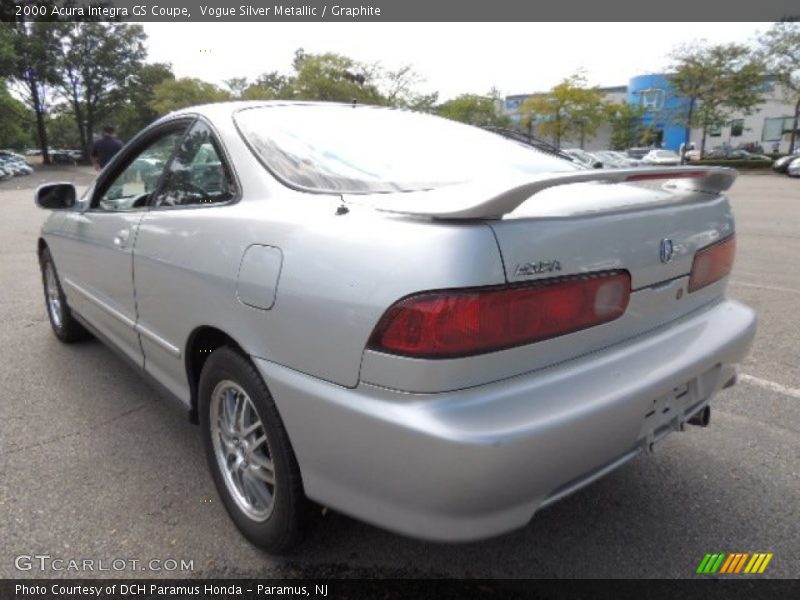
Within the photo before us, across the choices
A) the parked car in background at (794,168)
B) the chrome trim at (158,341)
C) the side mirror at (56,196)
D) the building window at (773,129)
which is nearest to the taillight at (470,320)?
the chrome trim at (158,341)

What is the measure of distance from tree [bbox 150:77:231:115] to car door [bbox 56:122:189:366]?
49469 millimetres

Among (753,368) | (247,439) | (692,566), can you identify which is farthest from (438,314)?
(753,368)

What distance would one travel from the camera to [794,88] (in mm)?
35906

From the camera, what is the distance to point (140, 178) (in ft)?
9.67

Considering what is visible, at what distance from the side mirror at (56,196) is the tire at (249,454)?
2033mm

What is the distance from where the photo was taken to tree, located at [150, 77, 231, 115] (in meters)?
48.7

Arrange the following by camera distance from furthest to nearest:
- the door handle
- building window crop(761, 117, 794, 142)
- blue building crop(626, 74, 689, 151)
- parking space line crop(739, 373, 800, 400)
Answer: building window crop(761, 117, 794, 142)
blue building crop(626, 74, 689, 151)
parking space line crop(739, 373, 800, 400)
the door handle

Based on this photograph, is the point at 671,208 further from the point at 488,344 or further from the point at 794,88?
the point at 794,88

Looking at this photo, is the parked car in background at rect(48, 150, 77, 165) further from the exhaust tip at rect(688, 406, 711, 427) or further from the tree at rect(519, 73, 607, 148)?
the exhaust tip at rect(688, 406, 711, 427)

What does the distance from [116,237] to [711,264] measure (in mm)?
2534

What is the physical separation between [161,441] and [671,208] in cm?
242

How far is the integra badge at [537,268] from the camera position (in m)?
1.48

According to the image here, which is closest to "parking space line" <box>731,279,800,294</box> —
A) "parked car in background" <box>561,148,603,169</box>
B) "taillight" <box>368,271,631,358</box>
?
"parked car in background" <box>561,148,603,169</box>

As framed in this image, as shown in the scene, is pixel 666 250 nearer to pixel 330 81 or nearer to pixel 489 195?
pixel 489 195
